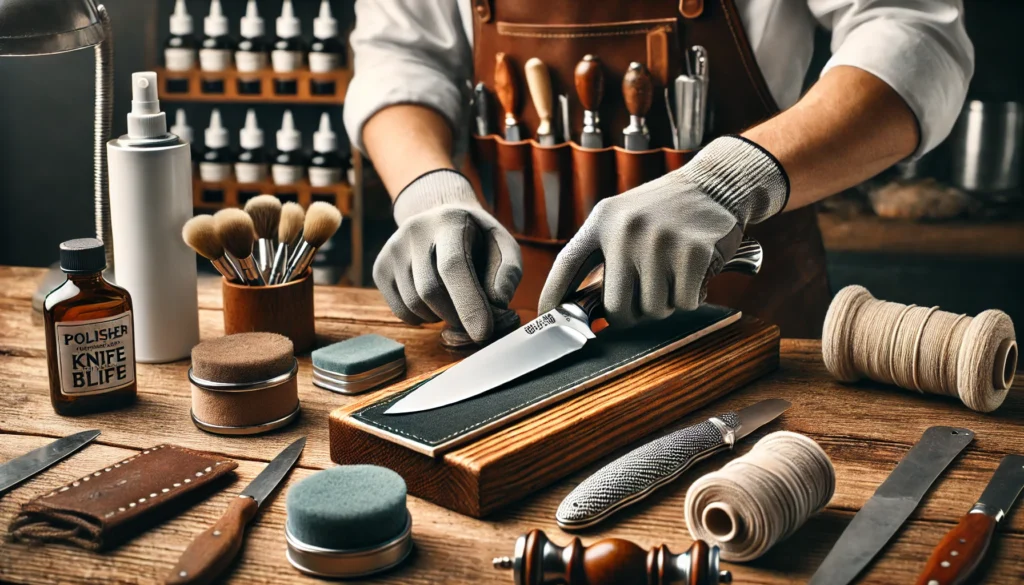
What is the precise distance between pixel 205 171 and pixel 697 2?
6.56 feet

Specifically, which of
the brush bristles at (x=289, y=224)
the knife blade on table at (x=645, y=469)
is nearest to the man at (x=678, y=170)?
the brush bristles at (x=289, y=224)

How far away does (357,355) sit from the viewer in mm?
1074

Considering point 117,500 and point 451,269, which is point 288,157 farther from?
point 117,500

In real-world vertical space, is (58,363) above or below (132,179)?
below

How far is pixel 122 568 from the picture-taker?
73 centimetres

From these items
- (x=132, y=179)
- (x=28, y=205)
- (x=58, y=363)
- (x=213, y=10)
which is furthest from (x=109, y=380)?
(x=28, y=205)

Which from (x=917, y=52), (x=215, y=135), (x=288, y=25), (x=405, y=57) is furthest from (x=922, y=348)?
(x=215, y=135)

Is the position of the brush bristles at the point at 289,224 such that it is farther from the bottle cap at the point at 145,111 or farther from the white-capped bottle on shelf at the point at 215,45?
the white-capped bottle on shelf at the point at 215,45

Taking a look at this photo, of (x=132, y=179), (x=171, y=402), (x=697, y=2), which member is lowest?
(x=171, y=402)

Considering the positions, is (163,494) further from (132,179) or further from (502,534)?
(132,179)

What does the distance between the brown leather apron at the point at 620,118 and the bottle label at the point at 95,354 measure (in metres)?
0.74

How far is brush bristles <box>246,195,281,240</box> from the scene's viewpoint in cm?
115

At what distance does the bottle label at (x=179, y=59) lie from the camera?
297cm

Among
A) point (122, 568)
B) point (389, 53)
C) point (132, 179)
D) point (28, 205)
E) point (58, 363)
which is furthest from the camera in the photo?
point (28, 205)
